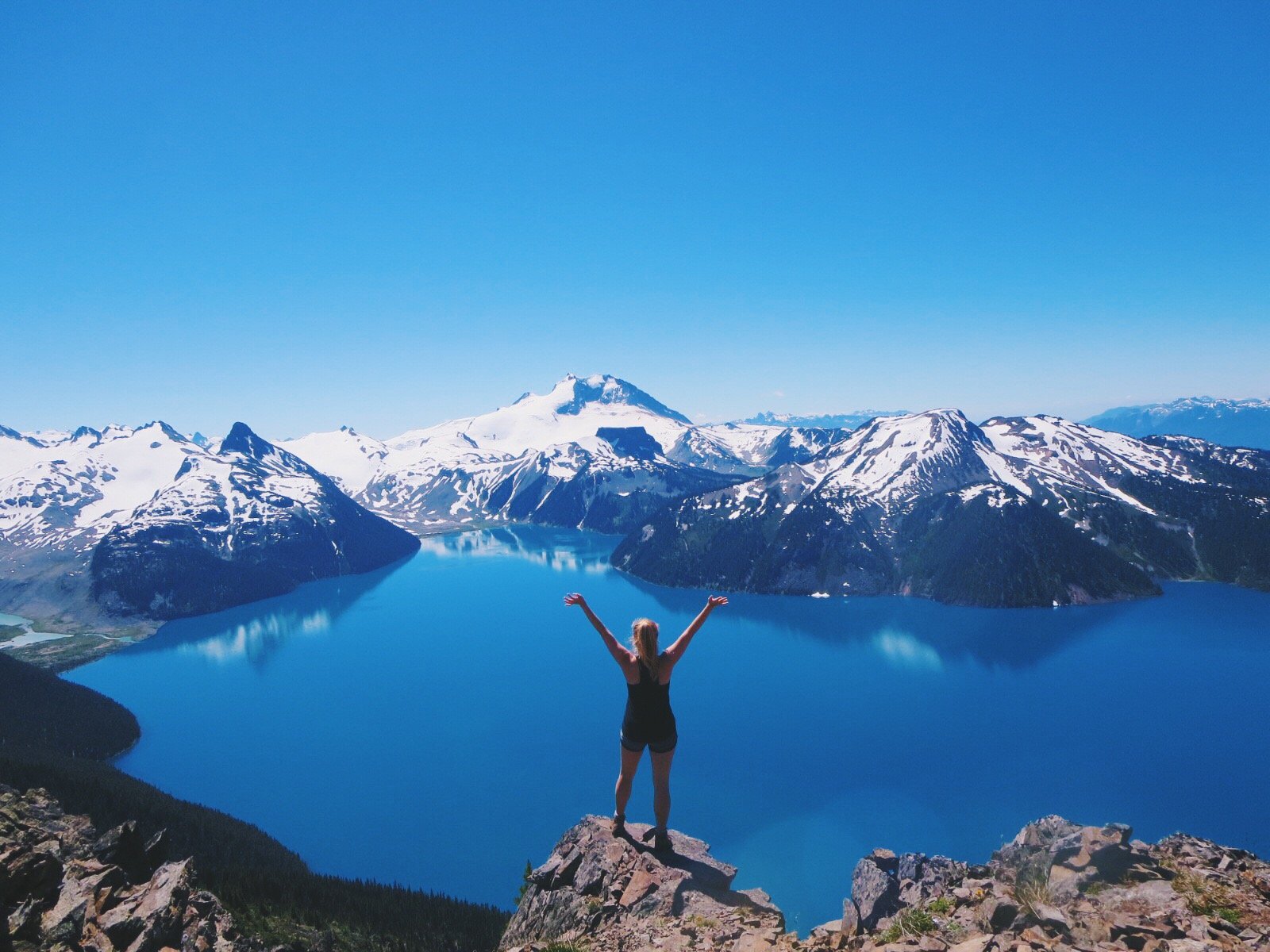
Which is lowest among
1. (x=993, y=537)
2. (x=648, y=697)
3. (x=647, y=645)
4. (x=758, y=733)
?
(x=758, y=733)

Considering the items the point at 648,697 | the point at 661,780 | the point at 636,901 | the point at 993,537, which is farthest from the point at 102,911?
Result: the point at 993,537

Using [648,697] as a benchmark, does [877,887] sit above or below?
below

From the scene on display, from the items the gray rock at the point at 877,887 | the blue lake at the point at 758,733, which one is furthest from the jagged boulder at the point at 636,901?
the blue lake at the point at 758,733

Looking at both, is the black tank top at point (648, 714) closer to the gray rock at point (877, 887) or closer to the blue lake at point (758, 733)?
the gray rock at point (877, 887)

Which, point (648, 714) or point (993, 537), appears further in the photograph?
point (993, 537)

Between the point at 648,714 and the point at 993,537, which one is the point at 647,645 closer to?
the point at 648,714

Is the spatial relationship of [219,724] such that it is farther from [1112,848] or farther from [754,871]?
[1112,848]
